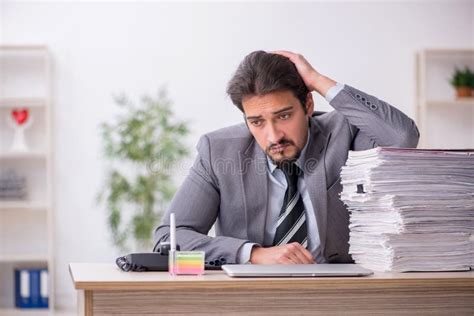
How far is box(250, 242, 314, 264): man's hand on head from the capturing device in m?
2.19

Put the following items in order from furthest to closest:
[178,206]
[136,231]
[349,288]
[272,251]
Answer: [136,231], [178,206], [272,251], [349,288]

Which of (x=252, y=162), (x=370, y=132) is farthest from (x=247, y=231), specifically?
(x=370, y=132)

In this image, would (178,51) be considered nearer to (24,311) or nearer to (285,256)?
(24,311)

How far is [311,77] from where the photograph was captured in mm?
2533

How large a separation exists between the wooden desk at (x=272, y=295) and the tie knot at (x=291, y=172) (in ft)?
2.19

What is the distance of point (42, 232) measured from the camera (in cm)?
621

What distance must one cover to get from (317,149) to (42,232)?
4.04m

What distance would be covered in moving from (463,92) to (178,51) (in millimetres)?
2138

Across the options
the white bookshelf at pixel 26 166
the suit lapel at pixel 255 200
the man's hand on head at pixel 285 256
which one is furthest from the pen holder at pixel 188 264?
the white bookshelf at pixel 26 166

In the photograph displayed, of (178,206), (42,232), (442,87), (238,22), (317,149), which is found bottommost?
(42,232)

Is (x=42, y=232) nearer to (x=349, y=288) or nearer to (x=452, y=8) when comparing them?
(x=452, y=8)

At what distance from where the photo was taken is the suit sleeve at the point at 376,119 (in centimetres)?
247

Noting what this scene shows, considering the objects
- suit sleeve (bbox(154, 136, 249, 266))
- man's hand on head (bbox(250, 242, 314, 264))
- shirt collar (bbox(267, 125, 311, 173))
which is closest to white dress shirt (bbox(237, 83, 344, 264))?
shirt collar (bbox(267, 125, 311, 173))

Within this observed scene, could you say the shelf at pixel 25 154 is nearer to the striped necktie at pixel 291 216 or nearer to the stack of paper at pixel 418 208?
the striped necktie at pixel 291 216
